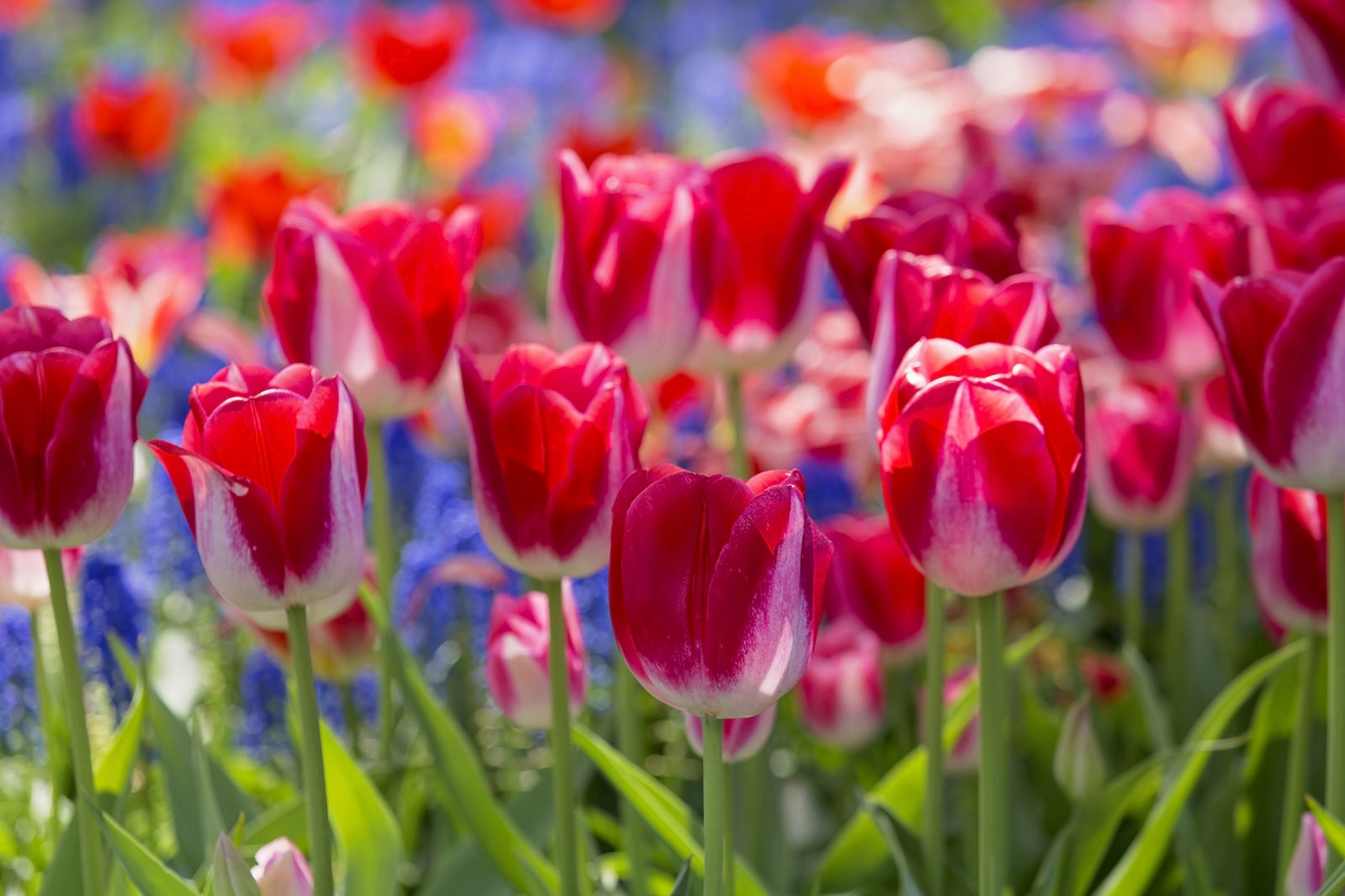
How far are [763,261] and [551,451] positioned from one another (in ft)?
1.04

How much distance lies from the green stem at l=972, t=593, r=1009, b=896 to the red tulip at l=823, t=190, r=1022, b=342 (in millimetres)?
254

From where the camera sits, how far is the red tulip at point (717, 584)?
2.29ft

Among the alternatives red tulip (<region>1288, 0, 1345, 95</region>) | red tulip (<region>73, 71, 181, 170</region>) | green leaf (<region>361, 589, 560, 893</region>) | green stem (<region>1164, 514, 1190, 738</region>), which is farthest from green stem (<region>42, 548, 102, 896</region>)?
red tulip (<region>73, 71, 181, 170</region>)

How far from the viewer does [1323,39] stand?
4.65 feet

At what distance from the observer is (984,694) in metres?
0.85

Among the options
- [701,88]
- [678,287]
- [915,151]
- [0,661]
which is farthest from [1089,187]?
[701,88]

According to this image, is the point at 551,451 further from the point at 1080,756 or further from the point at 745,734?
the point at 1080,756

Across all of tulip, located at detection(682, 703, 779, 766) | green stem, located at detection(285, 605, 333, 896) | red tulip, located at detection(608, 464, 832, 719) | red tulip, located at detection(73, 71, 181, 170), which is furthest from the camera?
red tulip, located at detection(73, 71, 181, 170)

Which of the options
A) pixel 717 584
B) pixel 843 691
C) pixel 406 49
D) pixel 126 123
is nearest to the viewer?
pixel 717 584

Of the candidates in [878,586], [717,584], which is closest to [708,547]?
[717,584]

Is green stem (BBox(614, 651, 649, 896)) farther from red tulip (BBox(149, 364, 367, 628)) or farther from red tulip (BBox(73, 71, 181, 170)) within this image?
red tulip (BBox(73, 71, 181, 170))

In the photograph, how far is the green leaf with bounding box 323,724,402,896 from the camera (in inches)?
37.4

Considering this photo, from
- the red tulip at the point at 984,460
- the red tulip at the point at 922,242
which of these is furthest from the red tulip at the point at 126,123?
the red tulip at the point at 984,460

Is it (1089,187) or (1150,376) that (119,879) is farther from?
(1089,187)
